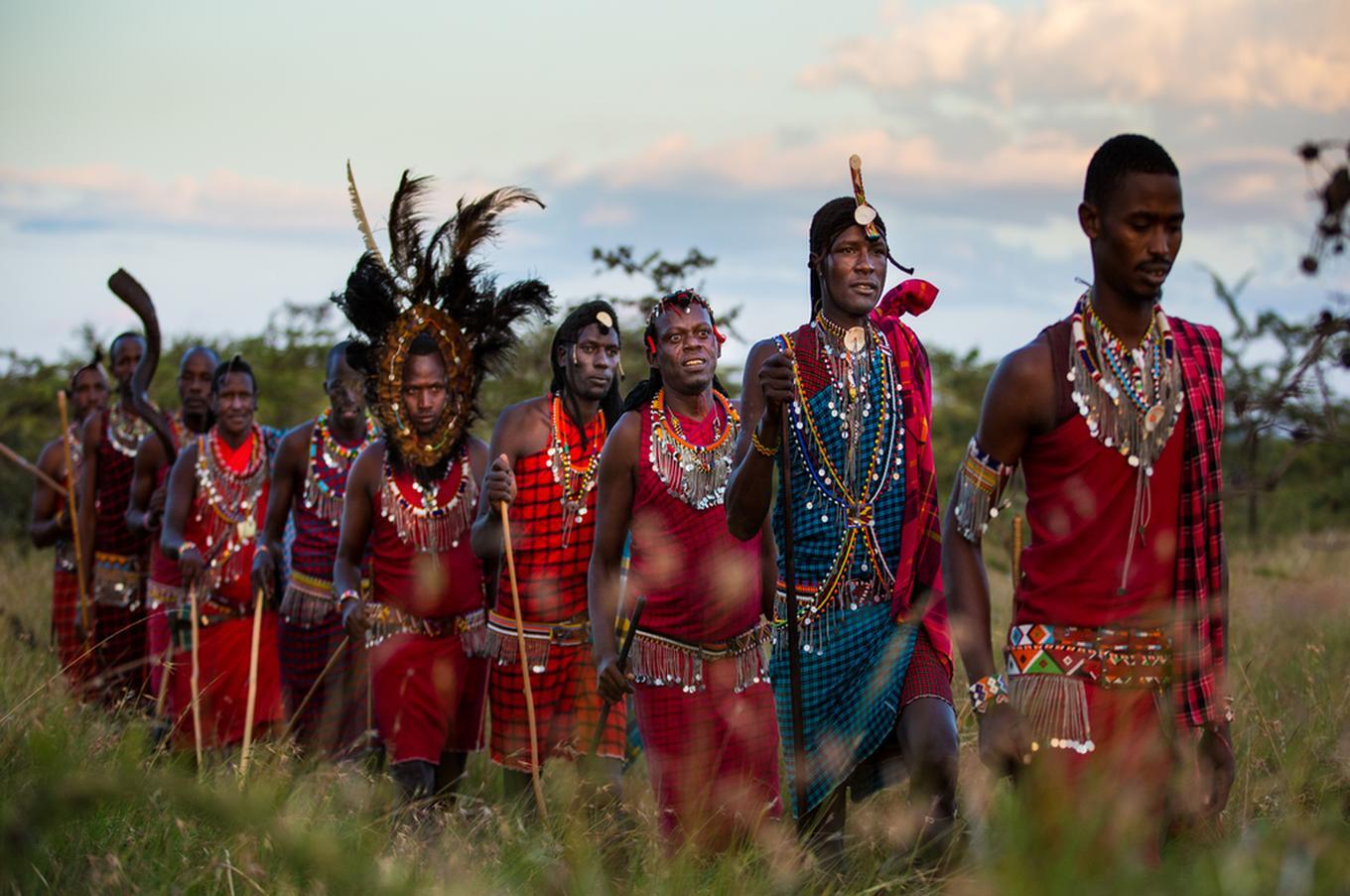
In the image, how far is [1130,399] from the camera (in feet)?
14.5

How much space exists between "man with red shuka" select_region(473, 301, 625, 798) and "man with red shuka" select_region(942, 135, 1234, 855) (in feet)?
10.2

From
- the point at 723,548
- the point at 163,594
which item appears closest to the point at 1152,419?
the point at 723,548

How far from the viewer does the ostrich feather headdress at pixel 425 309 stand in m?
7.94

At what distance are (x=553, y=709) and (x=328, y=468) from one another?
2419 mm

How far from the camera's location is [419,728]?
24.8 ft

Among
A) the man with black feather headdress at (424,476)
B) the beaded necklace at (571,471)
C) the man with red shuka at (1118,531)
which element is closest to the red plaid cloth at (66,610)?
the man with black feather headdress at (424,476)

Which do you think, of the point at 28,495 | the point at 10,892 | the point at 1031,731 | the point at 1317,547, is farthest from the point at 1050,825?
the point at 28,495

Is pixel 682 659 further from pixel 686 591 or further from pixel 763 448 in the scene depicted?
pixel 763 448

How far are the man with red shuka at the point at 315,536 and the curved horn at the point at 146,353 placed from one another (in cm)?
141

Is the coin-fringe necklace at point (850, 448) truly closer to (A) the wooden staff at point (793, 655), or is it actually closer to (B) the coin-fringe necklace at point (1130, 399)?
(A) the wooden staff at point (793, 655)

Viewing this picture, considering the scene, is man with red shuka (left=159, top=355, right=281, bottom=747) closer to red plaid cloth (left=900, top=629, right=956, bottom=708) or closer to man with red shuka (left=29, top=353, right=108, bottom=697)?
man with red shuka (left=29, top=353, right=108, bottom=697)

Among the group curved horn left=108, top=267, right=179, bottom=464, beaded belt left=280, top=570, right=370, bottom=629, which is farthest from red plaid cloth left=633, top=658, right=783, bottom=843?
curved horn left=108, top=267, right=179, bottom=464

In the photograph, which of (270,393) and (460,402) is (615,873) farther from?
(270,393)

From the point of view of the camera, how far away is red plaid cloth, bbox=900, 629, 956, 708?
18.7ft
